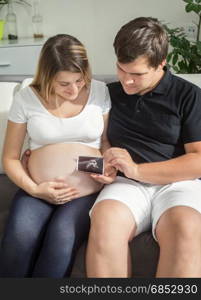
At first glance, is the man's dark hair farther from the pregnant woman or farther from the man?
the pregnant woman

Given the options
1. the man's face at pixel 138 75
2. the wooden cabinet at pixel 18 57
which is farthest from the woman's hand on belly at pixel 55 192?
the wooden cabinet at pixel 18 57

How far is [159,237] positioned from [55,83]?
659 mm

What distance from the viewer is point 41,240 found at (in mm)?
1434

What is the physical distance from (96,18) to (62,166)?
2.25 metres

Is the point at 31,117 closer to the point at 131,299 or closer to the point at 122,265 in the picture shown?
the point at 122,265

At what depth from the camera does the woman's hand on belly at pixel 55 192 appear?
1471mm

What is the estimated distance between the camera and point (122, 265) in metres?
1.29

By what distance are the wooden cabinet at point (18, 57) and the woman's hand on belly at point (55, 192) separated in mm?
1935

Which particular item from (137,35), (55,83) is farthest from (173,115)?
(55,83)

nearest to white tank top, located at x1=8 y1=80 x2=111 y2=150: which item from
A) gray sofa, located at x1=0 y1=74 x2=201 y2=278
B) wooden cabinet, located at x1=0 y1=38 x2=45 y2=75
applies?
gray sofa, located at x1=0 y1=74 x2=201 y2=278

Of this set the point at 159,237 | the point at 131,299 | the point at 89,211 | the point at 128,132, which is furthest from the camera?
the point at 128,132

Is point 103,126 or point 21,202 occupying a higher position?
point 103,126

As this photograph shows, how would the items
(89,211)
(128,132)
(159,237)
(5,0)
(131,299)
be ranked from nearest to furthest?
(131,299)
(159,237)
(89,211)
(128,132)
(5,0)

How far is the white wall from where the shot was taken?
326cm
